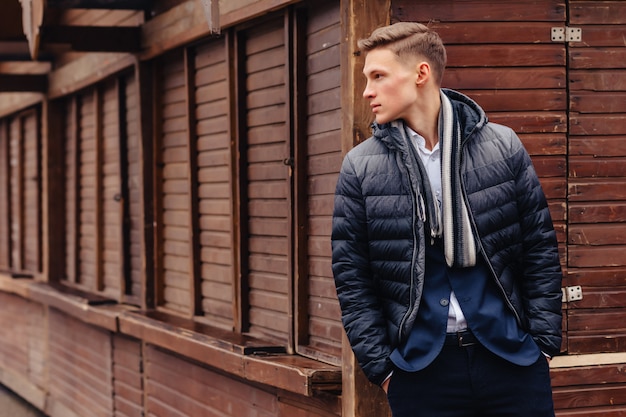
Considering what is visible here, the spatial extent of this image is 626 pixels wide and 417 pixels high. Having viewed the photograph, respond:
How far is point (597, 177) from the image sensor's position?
5512 millimetres

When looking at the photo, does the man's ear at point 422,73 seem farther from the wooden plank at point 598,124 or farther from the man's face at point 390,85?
the wooden plank at point 598,124

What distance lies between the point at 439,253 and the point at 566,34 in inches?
82.3

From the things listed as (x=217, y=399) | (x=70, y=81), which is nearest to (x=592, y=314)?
(x=217, y=399)

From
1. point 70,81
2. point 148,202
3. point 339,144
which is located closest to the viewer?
point 339,144

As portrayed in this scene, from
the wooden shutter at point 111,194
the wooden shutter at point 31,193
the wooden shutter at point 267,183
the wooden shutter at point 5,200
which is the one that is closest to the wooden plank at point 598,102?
the wooden shutter at point 267,183

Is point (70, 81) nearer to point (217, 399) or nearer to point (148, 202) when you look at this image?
point (148, 202)

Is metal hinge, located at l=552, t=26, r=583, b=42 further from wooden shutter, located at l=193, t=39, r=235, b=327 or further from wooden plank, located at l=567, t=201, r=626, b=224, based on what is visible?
wooden shutter, located at l=193, t=39, r=235, b=327

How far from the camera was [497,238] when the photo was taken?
12.1 ft

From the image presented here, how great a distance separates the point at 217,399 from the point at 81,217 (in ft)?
14.1

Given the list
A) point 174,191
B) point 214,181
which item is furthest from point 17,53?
point 214,181

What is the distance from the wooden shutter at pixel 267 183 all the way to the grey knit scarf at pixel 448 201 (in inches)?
96.9

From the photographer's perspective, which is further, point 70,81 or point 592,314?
point 70,81

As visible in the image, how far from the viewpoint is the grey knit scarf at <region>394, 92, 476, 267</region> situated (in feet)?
12.0

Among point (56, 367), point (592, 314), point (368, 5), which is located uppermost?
point (368, 5)
